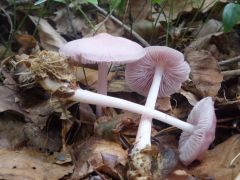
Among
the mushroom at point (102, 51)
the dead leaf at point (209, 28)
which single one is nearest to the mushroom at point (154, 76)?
the mushroom at point (102, 51)

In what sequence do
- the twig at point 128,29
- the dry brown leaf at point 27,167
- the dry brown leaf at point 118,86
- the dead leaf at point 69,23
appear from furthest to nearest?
the dead leaf at point 69,23
the twig at point 128,29
the dry brown leaf at point 118,86
the dry brown leaf at point 27,167

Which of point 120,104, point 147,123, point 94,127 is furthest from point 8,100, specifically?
point 147,123

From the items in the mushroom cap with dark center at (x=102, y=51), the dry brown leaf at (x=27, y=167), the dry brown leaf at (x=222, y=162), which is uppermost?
the mushroom cap with dark center at (x=102, y=51)

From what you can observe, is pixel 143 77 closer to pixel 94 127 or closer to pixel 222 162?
pixel 94 127

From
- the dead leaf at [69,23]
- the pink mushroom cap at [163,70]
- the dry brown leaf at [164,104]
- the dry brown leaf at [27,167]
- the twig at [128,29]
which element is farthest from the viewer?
the dead leaf at [69,23]

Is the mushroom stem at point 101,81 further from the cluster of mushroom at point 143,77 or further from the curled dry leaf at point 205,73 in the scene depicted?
Result: the curled dry leaf at point 205,73

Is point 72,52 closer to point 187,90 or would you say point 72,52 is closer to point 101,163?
point 101,163

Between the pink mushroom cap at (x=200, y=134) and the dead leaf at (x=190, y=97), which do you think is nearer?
the pink mushroom cap at (x=200, y=134)

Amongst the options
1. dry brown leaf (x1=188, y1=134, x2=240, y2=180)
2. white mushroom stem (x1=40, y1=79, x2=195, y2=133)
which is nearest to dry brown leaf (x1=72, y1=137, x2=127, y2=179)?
white mushroom stem (x1=40, y1=79, x2=195, y2=133)
